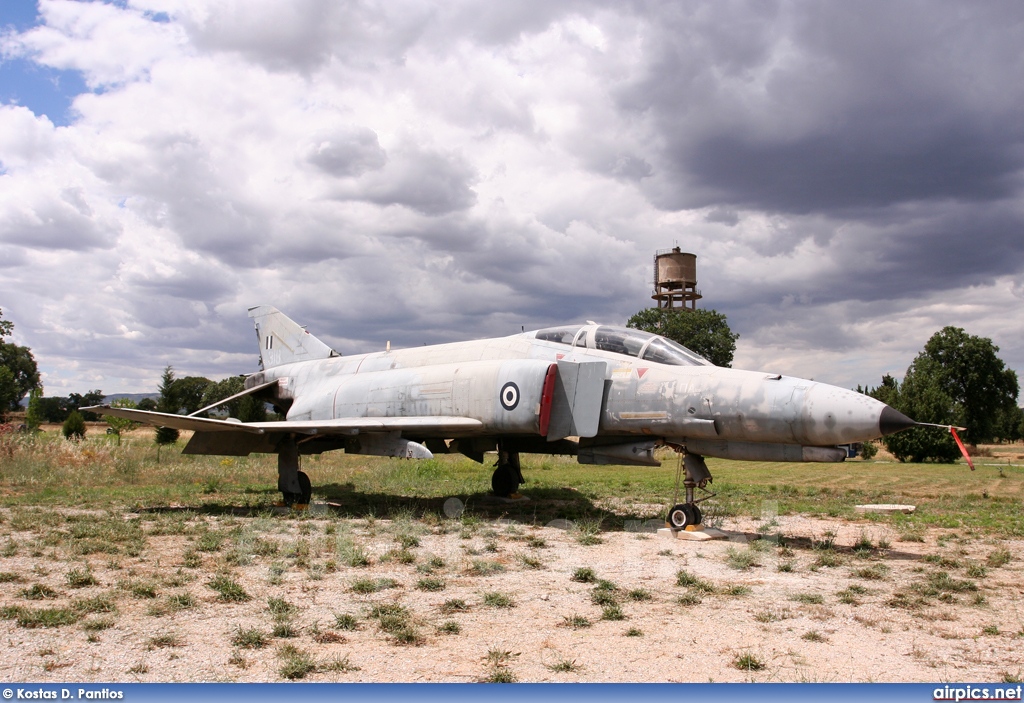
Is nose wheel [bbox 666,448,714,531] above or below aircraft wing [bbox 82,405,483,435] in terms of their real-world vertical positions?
below

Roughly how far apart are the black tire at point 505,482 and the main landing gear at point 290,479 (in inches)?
139

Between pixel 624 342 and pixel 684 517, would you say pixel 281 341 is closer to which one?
pixel 624 342

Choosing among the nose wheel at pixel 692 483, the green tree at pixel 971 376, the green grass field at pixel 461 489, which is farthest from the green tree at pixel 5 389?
the green tree at pixel 971 376

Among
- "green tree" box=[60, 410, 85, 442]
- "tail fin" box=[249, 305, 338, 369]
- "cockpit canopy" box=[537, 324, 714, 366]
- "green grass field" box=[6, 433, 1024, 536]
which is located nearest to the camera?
"cockpit canopy" box=[537, 324, 714, 366]

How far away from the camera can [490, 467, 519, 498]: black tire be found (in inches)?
537

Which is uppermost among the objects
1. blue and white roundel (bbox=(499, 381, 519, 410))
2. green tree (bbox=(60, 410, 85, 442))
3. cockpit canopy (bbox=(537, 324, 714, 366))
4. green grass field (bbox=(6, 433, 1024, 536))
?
cockpit canopy (bbox=(537, 324, 714, 366))

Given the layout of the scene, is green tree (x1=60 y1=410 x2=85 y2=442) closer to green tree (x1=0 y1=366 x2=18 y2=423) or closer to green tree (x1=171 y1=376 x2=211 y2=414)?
green tree (x1=0 y1=366 x2=18 y2=423)

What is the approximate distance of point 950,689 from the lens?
12.5ft

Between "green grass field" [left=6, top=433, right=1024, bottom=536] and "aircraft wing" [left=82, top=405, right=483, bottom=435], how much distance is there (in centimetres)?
136

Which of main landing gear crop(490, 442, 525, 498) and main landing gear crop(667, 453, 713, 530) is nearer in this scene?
main landing gear crop(667, 453, 713, 530)

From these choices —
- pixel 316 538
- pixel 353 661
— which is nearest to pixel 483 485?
pixel 316 538

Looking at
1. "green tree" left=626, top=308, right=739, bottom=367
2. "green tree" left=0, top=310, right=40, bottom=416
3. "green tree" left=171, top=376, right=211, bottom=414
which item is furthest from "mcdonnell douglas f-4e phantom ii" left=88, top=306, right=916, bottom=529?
"green tree" left=0, top=310, right=40, bottom=416

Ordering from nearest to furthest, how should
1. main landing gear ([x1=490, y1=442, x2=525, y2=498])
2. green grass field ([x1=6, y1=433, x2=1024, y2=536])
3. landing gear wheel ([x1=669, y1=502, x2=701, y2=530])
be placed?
landing gear wheel ([x1=669, y1=502, x2=701, y2=530]) < green grass field ([x1=6, y1=433, x2=1024, y2=536]) < main landing gear ([x1=490, y1=442, x2=525, y2=498])

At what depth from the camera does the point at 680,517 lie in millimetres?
9430
